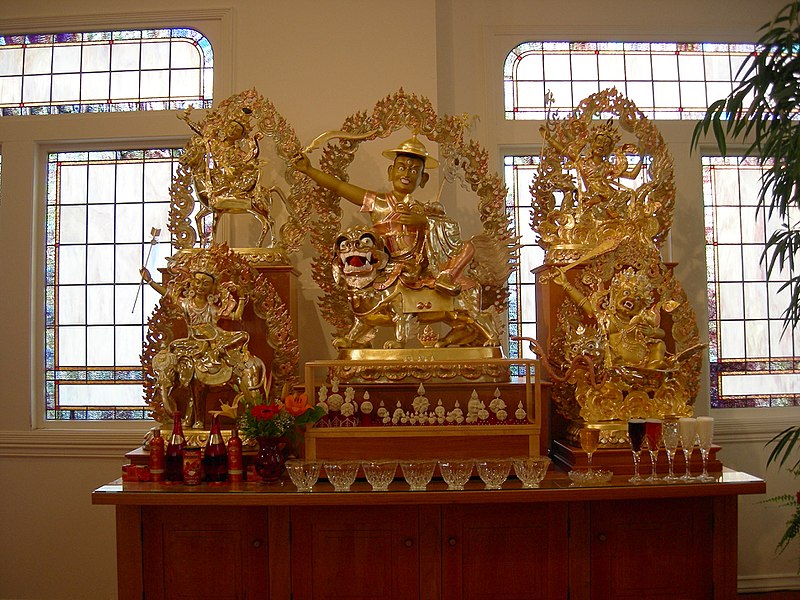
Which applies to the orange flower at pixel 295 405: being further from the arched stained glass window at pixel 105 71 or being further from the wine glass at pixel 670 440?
the arched stained glass window at pixel 105 71

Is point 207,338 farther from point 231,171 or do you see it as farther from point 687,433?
point 687,433

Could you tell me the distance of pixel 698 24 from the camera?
409cm

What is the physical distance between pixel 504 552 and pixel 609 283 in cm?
129

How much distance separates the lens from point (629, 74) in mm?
4156

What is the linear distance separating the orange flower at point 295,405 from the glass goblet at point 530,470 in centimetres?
86

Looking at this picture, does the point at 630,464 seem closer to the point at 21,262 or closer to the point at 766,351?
the point at 766,351

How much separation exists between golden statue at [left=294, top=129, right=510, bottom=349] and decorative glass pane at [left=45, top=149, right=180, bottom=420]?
48.0 inches

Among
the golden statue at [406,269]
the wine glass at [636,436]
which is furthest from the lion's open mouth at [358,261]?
the wine glass at [636,436]

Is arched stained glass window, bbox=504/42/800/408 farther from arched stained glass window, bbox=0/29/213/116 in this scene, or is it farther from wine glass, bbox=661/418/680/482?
arched stained glass window, bbox=0/29/213/116

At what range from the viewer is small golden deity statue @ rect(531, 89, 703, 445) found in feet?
9.73

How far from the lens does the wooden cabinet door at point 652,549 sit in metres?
2.73

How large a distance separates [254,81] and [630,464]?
275 centimetres

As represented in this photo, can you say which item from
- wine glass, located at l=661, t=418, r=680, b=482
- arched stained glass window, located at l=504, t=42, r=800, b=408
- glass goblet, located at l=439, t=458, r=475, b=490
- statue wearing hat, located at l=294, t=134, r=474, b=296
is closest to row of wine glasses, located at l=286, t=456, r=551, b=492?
glass goblet, located at l=439, t=458, r=475, b=490

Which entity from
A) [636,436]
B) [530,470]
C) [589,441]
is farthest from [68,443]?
[636,436]
